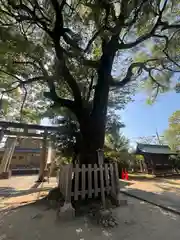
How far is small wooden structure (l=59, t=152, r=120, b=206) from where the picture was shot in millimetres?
4531

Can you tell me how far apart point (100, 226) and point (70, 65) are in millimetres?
5234

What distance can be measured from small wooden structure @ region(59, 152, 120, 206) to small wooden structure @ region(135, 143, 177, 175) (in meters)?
13.2

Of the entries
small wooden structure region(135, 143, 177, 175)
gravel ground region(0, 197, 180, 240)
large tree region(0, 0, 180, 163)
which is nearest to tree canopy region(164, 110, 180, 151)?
small wooden structure region(135, 143, 177, 175)

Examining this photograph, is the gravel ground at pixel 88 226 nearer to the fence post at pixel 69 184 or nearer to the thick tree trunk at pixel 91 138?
the fence post at pixel 69 184

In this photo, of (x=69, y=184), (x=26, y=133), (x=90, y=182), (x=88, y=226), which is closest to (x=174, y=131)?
(x=26, y=133)

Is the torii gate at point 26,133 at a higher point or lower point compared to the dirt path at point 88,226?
higher

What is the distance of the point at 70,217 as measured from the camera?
13.0ft

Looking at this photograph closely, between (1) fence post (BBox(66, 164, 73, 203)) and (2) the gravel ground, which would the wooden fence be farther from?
(2) the gravel ground

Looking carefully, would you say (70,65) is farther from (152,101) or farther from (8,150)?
(8,150)

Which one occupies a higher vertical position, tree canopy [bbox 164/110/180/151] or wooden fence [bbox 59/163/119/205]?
tree canopy [bbox 164/110/180/151]

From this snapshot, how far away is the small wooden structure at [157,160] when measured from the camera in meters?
17.2

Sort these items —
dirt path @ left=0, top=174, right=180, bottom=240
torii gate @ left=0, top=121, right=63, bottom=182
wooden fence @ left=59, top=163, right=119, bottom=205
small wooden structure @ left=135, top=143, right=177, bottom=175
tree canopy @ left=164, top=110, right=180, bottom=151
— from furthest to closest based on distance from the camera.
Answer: small wooden structure @ left=135, top=143, right=177, bottom=175 < tree canopy @ left=164, top=110, right=180, bottom=151 < torii gate @ left=0, top=121, right=63, bottom=182 < wooden fence @ left=59, top=163, right=119, bottom=205 < dirt path @ left=0, top=174, right=180, bottom=240

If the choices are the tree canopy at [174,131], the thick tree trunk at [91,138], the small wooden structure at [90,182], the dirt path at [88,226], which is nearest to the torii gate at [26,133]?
the thick tree trunk at [91,138]

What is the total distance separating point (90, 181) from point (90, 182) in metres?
0.03
